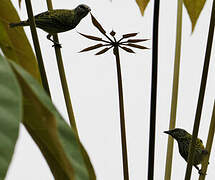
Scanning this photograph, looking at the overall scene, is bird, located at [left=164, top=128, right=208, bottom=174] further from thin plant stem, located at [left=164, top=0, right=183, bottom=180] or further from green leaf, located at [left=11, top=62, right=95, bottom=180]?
green leaf, located at [left=11, top=62, right=95, bottom=180]

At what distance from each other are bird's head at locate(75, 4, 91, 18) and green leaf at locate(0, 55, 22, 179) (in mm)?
502

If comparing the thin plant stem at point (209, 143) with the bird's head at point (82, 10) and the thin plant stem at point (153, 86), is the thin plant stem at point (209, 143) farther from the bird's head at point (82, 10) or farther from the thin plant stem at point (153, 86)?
the bird's head at point (82, 10)

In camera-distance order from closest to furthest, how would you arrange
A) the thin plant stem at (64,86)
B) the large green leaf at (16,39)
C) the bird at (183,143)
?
1. the large green leaf at (16,39)
2. the thin plant stem at (64,86)
3. the bird at (183,143)

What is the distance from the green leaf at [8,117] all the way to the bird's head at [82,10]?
50 cm

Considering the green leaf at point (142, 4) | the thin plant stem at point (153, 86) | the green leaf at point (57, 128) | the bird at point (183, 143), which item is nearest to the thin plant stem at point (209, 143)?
the bird at point (183, 143)

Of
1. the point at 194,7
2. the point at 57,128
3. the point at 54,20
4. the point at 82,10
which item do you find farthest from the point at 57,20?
the point at 57,128

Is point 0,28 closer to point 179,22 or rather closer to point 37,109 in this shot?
point 37,109

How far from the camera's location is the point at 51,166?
0.73ft

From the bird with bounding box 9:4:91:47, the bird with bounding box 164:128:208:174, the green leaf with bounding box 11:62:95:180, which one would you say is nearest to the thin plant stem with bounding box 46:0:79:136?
the bird with bounding box 9:4:91:47

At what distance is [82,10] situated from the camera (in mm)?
702

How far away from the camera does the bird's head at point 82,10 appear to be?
659 millimetres

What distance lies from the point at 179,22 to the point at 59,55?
0.72ft

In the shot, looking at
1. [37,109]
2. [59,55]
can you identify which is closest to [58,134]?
[37,109]

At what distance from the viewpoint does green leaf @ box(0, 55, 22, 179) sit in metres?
0.15
